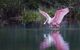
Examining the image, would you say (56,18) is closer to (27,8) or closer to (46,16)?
(46,16)

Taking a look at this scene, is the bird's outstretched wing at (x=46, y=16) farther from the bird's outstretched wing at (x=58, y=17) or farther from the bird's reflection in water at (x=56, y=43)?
the bird's reflection in water at (x=56, y=43)

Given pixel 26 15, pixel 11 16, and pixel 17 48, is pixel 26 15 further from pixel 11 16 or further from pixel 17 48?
pixel 17 48

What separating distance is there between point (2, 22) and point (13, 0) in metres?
1.26

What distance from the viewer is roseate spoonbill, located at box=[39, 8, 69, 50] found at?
8.11 m

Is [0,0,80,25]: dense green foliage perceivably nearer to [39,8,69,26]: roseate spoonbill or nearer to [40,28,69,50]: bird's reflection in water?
[39,8,69,26]: roseate spoonbill

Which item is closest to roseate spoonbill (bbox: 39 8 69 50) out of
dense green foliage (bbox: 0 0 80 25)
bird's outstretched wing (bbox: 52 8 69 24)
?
bird's outstretched wing (bbox: 52 8 69 24)

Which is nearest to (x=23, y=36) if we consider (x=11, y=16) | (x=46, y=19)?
(x=46, y=19)

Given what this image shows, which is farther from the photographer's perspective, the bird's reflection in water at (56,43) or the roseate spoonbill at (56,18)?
the roseate spoonbill at (56,18)

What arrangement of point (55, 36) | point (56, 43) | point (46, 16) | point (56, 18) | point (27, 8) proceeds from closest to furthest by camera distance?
point (56, 43) → point (55, 36) → point (56, 18) → point (46, 16) → point (27, 8)

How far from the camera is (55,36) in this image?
9.93 metres

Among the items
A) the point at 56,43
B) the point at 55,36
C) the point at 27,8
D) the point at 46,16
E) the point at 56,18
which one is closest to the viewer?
the point at 56,43

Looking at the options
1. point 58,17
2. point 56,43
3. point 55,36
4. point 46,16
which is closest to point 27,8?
point 46,16

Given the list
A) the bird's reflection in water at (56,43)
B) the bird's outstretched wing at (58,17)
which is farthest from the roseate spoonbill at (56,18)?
the bird's reflection in water at (56,43)

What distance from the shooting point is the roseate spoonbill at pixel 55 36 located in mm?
8113
